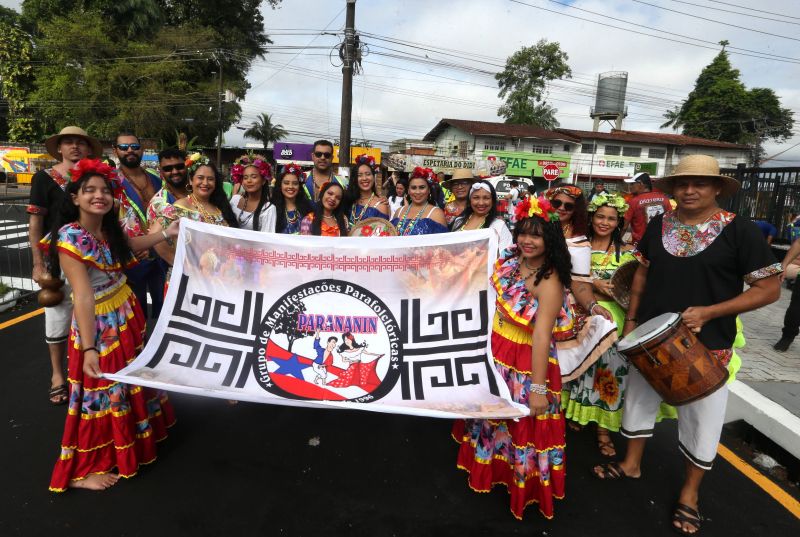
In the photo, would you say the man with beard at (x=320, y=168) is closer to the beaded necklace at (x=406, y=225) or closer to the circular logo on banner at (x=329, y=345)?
the beaded necklace at (x=406, y=225)

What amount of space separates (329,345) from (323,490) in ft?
2.88

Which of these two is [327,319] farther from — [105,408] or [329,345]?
[105,408]

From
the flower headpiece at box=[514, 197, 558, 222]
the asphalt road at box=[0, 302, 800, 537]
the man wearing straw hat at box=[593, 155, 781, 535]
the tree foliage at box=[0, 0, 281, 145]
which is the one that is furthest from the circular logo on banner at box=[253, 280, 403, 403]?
the tree foliage at box=[0, 0, 281, 145]

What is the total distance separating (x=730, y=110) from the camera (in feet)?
144

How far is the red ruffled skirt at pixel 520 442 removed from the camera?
2.46m

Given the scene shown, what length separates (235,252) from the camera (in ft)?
10.2

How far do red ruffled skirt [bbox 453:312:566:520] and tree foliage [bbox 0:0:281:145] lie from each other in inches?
1197

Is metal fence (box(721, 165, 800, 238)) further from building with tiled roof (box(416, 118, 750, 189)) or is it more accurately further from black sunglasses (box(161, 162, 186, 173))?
building with tiled roof (box(416, 118, 750, 189))

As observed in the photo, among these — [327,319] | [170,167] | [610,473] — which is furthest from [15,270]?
[610,473]

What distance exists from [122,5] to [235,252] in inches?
1397

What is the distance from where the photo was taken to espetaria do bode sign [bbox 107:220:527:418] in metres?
2.64

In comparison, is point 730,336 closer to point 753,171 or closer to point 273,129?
point 753,171

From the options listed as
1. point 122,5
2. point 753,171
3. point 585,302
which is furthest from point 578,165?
point 585,302

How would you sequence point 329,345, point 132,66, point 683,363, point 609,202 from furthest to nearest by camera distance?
point 132,66 < point 609,202 < point 329,345 < point 683,363
